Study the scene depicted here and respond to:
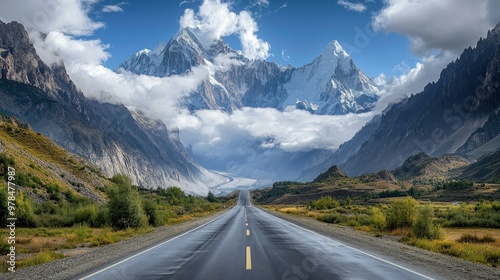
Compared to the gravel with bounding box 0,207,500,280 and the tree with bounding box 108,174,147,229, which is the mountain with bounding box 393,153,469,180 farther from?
the gravel with bounding box 0,207,500,280

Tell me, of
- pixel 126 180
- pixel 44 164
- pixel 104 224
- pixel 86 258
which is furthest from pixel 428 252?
pixel 44 164

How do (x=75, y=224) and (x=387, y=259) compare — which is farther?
(x=75, y=224)

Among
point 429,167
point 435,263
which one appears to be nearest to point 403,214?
point 435,263

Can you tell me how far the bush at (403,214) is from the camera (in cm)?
2938

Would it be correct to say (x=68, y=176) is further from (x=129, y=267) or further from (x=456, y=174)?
(x=456, y=174)

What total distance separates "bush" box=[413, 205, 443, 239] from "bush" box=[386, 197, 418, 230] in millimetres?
4267

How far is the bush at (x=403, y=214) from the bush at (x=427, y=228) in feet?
14.0

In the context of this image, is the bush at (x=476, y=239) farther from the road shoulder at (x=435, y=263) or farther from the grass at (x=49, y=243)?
the grass at (x=49, y=243)

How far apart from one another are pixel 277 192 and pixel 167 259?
165129 mm

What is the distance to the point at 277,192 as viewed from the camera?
17862cm

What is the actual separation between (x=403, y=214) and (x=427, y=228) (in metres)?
5.38

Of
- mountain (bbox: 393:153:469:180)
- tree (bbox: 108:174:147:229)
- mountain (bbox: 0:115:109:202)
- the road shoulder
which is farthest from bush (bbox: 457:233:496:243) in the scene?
mountain (bbox: 393:153:469:180)

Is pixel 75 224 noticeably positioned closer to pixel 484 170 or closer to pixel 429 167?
pixel 484 170

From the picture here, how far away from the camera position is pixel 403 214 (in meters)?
30.0
